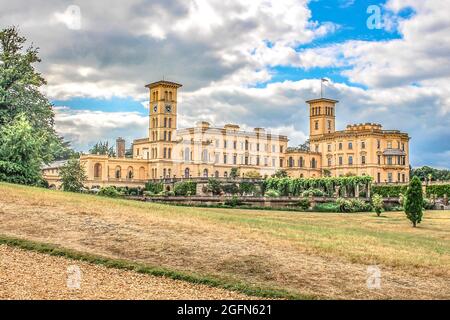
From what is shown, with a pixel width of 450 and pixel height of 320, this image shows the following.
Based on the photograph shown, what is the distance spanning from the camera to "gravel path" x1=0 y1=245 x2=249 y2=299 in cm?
1071

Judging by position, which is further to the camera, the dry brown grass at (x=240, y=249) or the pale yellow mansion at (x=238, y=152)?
the pale yellow mansion at (x=238, y=152)

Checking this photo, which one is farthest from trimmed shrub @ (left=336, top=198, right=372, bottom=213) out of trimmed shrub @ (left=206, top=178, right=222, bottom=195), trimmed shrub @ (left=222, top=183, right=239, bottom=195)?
trimmed shrub @ (left=206, top=178, right=222, bottom=195)

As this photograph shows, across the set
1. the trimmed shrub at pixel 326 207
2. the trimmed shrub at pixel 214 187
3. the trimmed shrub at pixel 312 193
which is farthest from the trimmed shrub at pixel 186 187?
the trimmed shrub at pixel 326 207

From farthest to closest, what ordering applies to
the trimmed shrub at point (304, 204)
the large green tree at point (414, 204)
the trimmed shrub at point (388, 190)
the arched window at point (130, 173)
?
1. the arched window at point (130, 173)
2. the trimmed shrub at point (388, 190)
3. the trimmed shrub at point (304, 204)
4. the large green tree at point (414, 204)

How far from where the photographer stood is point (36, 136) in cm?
4012

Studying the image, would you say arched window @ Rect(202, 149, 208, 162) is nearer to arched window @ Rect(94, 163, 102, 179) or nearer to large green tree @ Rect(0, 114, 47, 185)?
arched window @ Rect(94, 163, 102, 179)

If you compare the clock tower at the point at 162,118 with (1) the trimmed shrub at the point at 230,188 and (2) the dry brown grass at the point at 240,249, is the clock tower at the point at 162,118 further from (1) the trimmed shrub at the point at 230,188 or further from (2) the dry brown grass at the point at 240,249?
(2) the dry brown grass at the point at 240,249

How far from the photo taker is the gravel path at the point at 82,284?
1071cm

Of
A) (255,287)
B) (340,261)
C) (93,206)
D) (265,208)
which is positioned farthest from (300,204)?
(255,287)

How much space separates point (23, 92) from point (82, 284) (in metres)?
35.8
